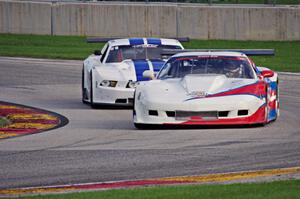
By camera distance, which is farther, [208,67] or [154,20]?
[154,20]

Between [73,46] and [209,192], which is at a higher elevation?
[209,192]

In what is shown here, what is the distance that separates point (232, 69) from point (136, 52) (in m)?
4.24

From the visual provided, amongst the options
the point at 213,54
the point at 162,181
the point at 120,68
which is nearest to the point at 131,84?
the point at 120,68

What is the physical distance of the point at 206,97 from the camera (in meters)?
14.9

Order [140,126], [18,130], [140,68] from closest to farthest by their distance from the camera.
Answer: [140,126], [18,130], [140,68]

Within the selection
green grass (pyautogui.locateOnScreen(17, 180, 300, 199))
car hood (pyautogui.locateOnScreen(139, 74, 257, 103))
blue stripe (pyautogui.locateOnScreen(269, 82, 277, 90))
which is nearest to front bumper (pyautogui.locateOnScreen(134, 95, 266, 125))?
car hood (pyautogui.locateOnScreen(139, 74, 257, 103))

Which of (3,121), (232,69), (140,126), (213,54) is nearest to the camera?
(140,126)

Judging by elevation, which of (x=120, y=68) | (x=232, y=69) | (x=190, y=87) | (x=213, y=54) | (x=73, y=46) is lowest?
(x=73, y=46)

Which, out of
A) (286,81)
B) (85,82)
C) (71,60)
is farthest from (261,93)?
(71,60)

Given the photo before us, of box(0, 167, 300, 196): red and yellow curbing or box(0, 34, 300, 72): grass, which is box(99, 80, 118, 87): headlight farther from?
box(0, 34, 300, 72): grass

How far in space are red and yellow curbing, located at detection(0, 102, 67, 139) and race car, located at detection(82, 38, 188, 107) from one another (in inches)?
45.0

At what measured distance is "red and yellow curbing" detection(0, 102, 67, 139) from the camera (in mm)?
15445

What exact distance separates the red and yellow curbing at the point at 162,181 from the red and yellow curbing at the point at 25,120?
16.1 ft

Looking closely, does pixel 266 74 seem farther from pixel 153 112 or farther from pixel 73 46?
pixel 73 46
